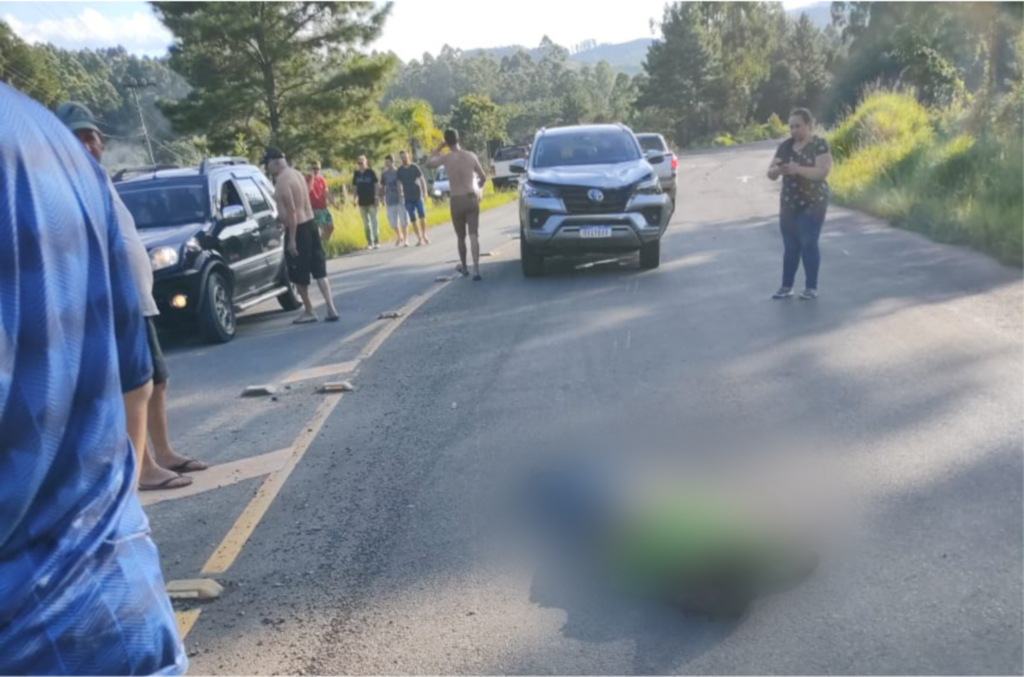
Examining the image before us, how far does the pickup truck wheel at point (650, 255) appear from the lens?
12758 mm

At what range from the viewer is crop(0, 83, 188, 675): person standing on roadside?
1.36 m

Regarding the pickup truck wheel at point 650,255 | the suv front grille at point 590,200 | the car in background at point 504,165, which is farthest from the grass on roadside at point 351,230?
the car in background at point 504,165

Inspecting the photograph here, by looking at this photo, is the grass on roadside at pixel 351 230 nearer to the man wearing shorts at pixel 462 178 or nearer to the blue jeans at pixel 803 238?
the man wearing shorts at pixel 462 178

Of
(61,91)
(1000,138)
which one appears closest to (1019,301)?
(1000,138)

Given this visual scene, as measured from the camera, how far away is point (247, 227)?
11367 millimetres

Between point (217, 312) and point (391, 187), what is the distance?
34.4ft

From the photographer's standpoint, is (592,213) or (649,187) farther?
(649,187)

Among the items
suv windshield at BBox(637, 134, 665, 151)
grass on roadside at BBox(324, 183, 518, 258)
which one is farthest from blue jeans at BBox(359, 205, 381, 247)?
suv windshield at BBox(637, 134, 665, 151)

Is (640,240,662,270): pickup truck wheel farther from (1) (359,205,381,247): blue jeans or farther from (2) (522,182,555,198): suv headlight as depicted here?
(1) (359,205,381,247): blue jeans

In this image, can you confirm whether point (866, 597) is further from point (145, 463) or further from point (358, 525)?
point (145, 463)

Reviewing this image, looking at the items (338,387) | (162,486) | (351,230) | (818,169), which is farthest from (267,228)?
(351,230)

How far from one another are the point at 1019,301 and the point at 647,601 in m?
7.04

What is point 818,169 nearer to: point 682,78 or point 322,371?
point 322,371

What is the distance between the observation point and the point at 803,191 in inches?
379
